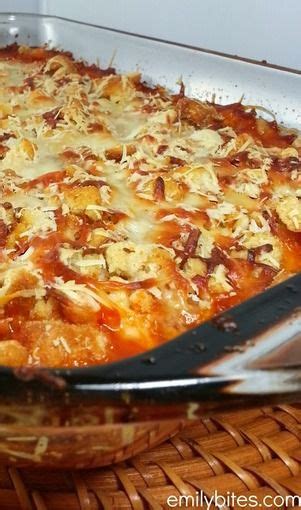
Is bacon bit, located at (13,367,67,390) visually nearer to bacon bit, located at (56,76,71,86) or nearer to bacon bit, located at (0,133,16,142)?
bacon bit, located at (0,133,16,142)

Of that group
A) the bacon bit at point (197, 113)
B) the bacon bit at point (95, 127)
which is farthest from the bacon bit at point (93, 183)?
the bacon bit at point (197, 113)

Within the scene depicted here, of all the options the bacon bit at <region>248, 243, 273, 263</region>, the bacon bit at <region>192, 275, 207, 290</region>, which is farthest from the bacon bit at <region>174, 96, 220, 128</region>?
the bacon bit at <region>192, 275, 207, 290</region>

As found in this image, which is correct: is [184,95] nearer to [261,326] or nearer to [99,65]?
[99,65]

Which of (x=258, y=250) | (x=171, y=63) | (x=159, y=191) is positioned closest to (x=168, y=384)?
(x=258, y=250)

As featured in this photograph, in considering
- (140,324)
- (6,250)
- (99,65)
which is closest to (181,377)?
(140,324)

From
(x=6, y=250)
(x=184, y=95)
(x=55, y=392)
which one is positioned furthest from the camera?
(x=184, y=95)

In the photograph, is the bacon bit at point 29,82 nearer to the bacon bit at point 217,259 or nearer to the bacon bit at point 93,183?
the bacon bit at point 93,183

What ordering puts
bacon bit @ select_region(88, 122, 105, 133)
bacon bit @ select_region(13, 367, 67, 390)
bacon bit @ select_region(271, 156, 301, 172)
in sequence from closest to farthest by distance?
bacon bit @ select_region(13, 367, 67, 390) < bacon bit @ select_region(271, 156, 301, 172) < bacon bit @ select_region(88, 122, 105, 133)
